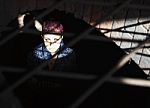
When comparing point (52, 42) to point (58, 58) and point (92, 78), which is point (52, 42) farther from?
point (92, 78)

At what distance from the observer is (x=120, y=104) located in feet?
8.43

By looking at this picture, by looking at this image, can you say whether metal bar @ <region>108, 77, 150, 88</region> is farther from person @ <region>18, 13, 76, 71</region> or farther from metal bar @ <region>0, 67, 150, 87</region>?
person @ <region>18, 13, 76, 71</region>

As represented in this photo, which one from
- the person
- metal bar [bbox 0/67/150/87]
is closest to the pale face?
the person

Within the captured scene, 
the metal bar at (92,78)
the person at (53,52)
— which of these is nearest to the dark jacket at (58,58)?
the person at (53,52)

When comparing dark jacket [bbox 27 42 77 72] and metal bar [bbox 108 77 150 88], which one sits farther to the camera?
dark jacket [bbox 27 42 77 72]

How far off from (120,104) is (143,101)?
0.20m

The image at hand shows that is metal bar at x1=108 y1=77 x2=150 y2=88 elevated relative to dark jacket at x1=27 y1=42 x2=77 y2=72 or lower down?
elevated

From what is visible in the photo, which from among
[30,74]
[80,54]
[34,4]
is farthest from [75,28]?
[30,74]

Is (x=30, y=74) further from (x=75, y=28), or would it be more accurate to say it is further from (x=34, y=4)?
(x=75, y=28)

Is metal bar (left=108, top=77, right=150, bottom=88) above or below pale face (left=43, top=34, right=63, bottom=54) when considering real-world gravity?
above

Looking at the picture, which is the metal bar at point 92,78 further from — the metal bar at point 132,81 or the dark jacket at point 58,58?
the dark jacket at point 58,58

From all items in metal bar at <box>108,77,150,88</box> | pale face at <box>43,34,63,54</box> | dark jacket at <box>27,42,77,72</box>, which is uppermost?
metal bar at <box>108,77,150,88</box>

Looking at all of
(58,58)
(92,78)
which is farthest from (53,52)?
(92,78)

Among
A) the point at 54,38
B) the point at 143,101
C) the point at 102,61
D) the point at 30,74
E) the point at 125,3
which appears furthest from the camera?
the point at 102,61
